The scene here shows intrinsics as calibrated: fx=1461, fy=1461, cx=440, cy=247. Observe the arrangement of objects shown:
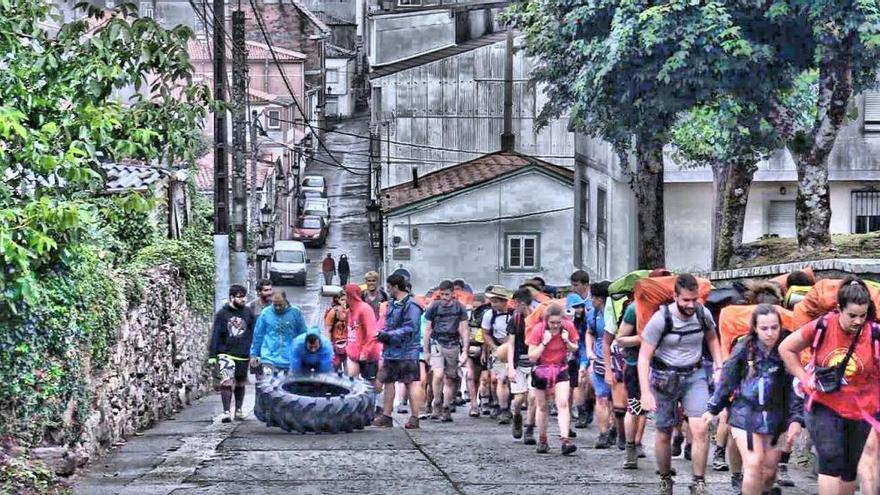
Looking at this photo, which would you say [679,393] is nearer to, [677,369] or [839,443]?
[677,369]

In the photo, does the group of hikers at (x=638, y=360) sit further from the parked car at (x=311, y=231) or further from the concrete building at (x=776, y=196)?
the parked car at (x=311, y=231)

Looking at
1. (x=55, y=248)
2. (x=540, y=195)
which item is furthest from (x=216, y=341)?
(x=540, y=195)

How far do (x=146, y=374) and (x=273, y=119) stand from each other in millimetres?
53385

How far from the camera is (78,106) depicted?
43.6 ft

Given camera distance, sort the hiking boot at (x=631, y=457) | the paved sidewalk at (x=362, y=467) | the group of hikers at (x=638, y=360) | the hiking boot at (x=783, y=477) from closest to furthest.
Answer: the group of hikers at (x=638, y=360) < the paved sidewalk at (x=362, y=467) < the hiking boot at (x=783, y=477) < the hiking boot at (x=631, y=457)

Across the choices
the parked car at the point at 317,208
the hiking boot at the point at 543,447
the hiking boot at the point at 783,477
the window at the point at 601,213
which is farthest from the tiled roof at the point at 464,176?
the hiking boot at the point at 783,477

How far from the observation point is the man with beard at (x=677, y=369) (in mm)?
11594

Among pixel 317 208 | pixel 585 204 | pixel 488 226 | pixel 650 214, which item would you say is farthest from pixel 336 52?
pixel 650 214

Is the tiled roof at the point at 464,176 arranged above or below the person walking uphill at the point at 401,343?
above

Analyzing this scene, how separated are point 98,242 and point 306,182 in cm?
6350

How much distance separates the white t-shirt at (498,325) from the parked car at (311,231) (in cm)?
5186

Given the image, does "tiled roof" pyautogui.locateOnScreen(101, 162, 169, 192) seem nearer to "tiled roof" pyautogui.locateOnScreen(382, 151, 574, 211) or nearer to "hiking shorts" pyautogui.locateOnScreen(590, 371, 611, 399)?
"hiking shorts" pyautogui.locateOnScreen(590, 371, 611, 399)

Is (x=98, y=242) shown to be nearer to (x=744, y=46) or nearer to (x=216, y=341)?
(x=216, y=341)

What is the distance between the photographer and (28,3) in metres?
13.9
